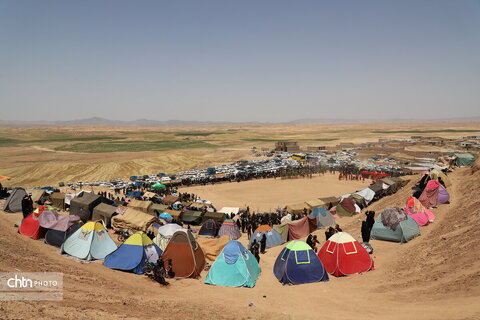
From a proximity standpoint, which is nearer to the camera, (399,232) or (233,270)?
(233,270)

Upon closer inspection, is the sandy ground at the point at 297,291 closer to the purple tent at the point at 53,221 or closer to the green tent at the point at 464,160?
the purple tent at the point at 53,221

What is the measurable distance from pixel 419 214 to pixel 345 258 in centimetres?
702

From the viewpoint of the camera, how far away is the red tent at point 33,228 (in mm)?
16844

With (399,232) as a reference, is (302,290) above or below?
below

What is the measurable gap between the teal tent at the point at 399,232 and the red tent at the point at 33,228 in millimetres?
18093

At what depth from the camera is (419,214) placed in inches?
683

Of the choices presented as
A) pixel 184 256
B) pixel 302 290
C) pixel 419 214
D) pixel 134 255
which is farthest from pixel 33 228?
pixel 419 214

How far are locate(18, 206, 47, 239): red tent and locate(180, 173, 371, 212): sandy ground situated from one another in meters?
17.9

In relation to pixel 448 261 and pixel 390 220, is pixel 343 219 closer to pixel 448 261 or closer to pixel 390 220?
pixel 390 220
